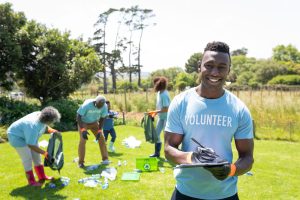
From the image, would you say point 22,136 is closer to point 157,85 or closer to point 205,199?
point 157,85

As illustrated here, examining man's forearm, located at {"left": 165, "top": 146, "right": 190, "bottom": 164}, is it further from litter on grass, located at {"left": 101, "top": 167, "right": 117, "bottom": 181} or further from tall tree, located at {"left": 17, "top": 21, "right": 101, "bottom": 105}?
tall tree, located at {"left": 17, "top": 21, "right": 101, "bottom": 105}

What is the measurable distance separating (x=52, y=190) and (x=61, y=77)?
39.8 feet

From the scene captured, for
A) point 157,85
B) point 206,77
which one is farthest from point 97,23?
point 206,77

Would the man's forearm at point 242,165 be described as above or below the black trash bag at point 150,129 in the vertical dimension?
above

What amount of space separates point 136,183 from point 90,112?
185cm

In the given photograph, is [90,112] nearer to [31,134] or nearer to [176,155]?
[31,134]

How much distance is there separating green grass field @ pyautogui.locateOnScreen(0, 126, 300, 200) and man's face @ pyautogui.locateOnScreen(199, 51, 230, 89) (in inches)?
154

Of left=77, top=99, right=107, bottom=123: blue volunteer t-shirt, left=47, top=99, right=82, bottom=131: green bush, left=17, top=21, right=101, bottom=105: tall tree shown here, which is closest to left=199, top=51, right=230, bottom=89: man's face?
left=77, top=99, right=107, bottom=123: blue volunteer t-shirt

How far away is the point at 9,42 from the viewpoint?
51.4 ft

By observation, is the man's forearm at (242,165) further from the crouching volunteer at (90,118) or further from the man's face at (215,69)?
the crouching volunteer at (90,118)

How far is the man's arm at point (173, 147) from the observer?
7.30 ft

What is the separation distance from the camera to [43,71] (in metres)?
17.5

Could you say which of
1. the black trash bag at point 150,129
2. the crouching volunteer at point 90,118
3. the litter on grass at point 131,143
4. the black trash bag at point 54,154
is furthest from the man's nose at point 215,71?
the litter on grass at point 131,143

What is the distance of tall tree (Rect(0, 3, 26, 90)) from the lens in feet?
51.7
